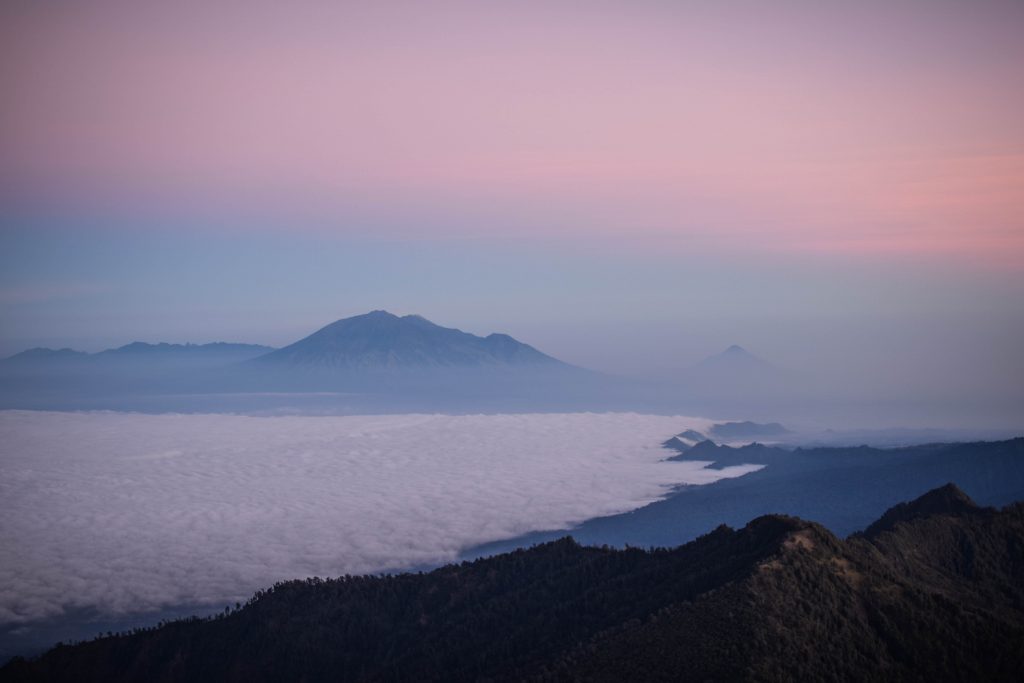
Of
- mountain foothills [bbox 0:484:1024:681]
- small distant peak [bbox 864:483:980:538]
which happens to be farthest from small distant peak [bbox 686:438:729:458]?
mountain foothills [bbox 0:484:1024:681]

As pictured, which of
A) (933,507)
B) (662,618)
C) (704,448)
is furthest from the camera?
(704,448)

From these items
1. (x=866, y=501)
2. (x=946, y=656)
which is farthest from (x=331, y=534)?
(x=946, y=656)

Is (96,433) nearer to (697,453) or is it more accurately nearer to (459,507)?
(459,507)

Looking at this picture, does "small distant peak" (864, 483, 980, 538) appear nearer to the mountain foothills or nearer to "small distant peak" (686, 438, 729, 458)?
the mountain foothills

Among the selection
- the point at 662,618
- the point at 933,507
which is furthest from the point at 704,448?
the point at 662,618

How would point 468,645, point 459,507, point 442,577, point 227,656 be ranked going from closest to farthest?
1. point 468,645
2. point 227,656
3. point 442,577
4. point 459,507

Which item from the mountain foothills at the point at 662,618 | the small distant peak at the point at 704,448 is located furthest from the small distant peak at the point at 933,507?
the small distant peak at the point at 704,448

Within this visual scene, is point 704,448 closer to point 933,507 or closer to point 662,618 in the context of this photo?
point 933,507
